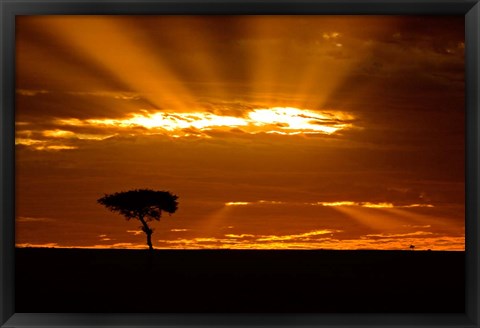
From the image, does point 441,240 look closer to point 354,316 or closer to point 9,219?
point 354,316

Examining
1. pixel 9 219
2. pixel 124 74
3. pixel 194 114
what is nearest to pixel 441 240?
pixel 194 114

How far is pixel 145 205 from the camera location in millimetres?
7871

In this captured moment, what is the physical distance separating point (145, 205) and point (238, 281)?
1.15m

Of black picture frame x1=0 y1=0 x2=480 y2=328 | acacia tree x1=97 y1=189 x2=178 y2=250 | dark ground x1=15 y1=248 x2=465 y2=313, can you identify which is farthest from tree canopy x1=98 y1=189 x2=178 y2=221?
black picture frame x1=0 y1=0 x2=480 y2=328

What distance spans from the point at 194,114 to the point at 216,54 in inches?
21.0

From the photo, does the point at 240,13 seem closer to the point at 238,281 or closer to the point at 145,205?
the point at 145,205

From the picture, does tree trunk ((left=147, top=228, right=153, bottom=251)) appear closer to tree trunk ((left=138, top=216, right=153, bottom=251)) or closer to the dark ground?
tree trunk ((left=138, top=216, right=153, bottom=251))

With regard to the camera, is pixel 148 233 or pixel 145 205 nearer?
pixel 148 233

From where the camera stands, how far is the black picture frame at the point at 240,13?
6.93 metres

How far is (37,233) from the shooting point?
23.4 ft

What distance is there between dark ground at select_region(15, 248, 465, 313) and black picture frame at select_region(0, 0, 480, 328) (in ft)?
0.31

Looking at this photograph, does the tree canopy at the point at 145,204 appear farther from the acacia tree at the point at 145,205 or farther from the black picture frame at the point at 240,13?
the black picture frame at the point at 240,13

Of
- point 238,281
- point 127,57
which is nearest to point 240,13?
point 127,57

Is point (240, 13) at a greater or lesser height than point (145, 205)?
greater
